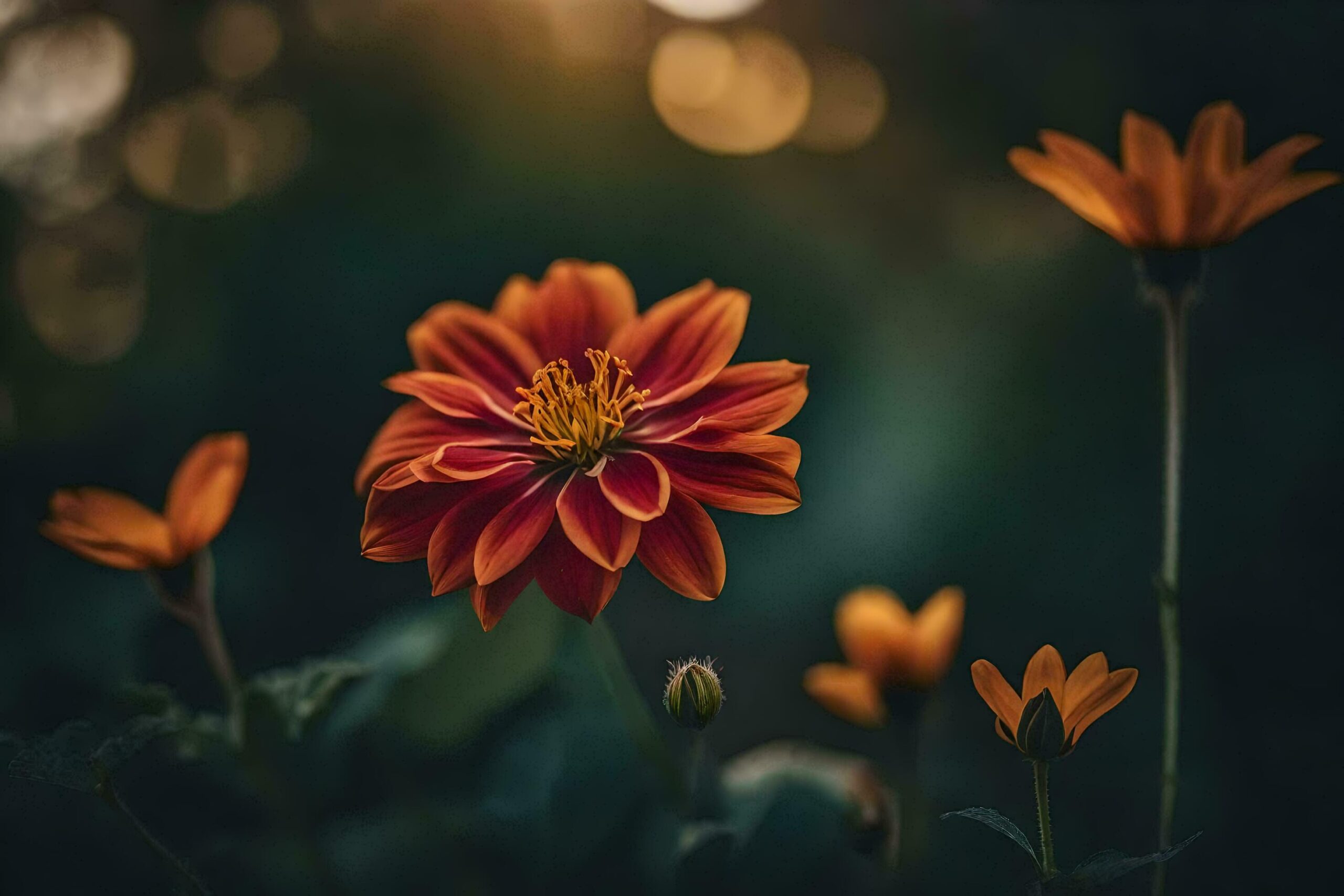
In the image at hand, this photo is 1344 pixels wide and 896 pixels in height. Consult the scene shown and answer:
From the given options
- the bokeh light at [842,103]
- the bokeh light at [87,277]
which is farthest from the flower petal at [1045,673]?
the bokeh light at [87,277]

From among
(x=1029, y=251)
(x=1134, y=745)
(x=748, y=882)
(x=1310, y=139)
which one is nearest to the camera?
(x=1310, y=139)

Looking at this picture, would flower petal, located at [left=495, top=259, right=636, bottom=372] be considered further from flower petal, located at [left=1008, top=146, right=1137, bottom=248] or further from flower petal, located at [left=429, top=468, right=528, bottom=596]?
flower petal, located at [left=1008, top=146, right=1137, bottom=248]

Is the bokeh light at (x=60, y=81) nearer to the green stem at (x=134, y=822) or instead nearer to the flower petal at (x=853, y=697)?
the green stem at (x=134, y=822)

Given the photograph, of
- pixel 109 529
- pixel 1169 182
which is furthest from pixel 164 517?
Answer: pixel 1169 182

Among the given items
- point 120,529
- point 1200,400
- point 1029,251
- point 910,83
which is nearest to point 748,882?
point 120,529

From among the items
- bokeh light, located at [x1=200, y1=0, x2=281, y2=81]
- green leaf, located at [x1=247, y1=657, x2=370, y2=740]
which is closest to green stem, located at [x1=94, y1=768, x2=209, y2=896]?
green leaf, located at [x1=247, y1=657, x2=370, y2=740]

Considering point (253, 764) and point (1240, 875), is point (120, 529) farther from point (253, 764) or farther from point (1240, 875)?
point (1240, 875)

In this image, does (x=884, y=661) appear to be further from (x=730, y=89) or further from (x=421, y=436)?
(x=730, y=89)
